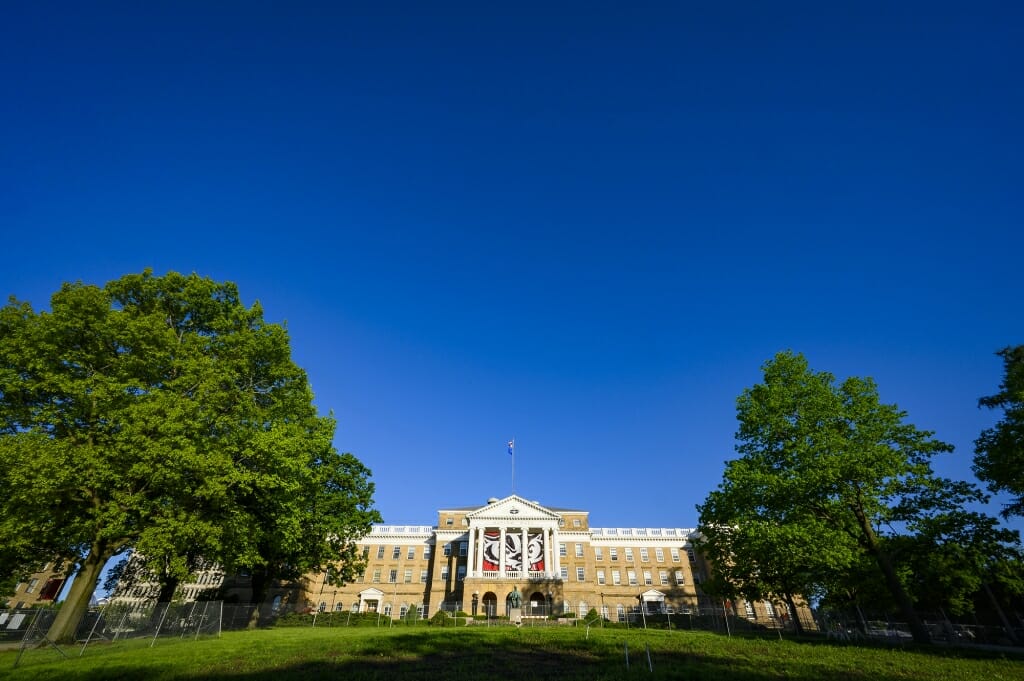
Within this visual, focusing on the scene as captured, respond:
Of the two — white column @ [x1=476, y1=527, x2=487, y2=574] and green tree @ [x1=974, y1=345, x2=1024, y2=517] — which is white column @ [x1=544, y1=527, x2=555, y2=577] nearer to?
white column @ [x1=476, y1=527, x2=487, y2=574]

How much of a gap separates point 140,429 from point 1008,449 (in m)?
42.1

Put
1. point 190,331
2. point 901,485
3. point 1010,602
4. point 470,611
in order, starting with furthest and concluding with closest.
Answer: point 470,611, point 1010,602, point 190,331, point 901,485

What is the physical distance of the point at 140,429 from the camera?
21.2m

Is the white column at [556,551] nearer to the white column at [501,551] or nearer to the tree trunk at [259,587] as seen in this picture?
the white column at [501,551]

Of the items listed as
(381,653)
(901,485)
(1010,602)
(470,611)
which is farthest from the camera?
(470,611)

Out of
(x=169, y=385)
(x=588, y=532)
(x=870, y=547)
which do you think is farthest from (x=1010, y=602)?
(x=169, y=385)

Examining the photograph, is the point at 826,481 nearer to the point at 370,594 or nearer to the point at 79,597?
the point at 79,597

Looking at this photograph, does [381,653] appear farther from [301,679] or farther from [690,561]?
[690,561]

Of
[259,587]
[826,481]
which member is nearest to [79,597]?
[259,587]

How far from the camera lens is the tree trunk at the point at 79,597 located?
20.2m

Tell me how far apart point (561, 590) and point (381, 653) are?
1761 inches

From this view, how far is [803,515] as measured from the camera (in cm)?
2295

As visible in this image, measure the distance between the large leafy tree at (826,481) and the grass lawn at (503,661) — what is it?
3849mm

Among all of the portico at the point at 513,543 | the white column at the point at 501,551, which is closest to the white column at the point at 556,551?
the portico at the point at 513,543
